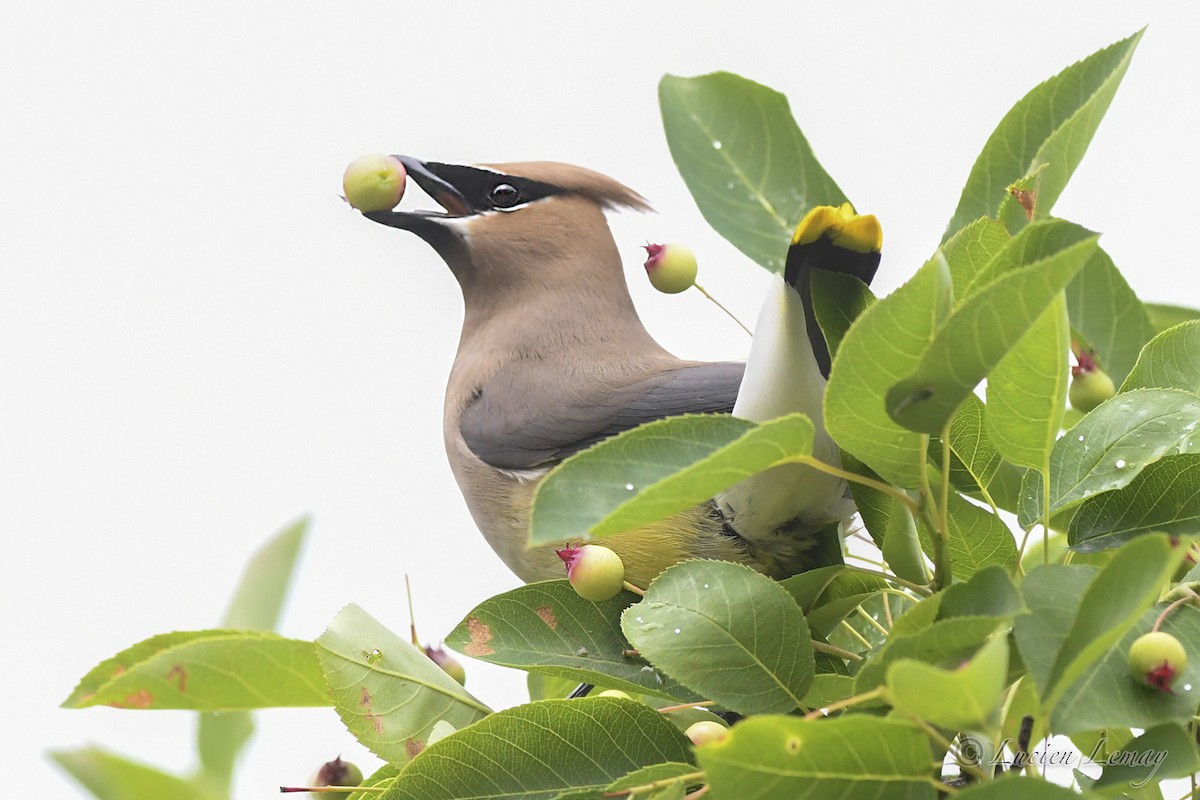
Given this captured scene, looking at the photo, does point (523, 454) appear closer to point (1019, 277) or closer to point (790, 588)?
point (790, 588)

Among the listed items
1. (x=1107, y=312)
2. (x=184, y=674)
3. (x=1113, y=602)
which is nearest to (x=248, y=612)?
(x=184, y=674)

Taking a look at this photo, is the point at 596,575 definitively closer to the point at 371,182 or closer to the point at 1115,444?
the point at 1115,444

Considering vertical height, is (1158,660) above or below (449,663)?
above

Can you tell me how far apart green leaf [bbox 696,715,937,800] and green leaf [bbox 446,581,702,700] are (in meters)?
0.38

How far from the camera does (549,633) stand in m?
1.18

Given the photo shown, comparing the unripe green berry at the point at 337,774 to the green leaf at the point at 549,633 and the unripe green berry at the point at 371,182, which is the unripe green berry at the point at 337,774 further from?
the unripe green berry at the point at 371,182

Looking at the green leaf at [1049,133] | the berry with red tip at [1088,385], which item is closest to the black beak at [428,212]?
the green leaf at [1049,133]

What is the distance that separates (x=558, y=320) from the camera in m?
2.09

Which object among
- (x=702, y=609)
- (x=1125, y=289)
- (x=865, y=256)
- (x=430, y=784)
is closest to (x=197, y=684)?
(x=430, y=784)

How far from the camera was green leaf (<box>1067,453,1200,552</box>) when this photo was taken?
0.99 m

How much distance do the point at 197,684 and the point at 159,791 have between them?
0.62m

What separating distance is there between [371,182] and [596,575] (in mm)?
559

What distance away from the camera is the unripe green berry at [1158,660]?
84 cm

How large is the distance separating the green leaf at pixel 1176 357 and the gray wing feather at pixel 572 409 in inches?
26.2
